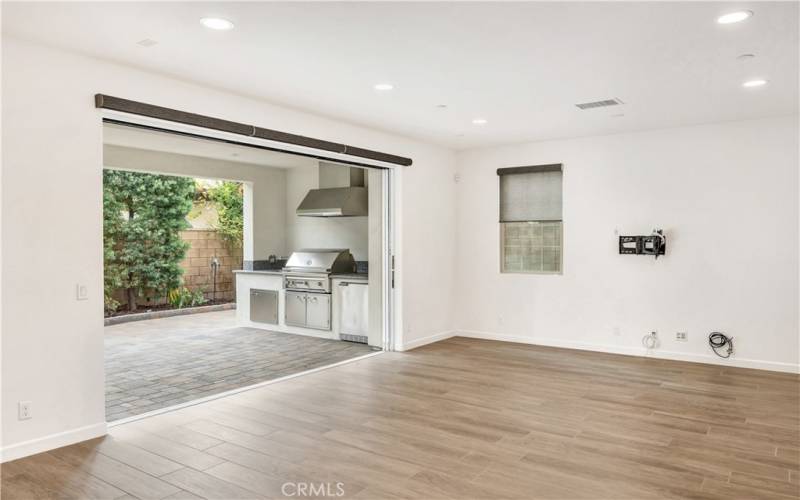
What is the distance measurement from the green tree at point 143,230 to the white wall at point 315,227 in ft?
6.53

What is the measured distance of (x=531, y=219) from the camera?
7137 mm

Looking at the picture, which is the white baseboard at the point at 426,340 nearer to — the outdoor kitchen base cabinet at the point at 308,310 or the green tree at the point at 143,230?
the outdoor kitchen base cabinet at the point at 308,310

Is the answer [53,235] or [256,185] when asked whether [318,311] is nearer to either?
[256,185]

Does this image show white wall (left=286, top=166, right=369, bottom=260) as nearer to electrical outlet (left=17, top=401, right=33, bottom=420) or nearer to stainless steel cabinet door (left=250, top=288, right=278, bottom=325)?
stainless steel cabinet door (left=250, top=288, right=278, bottom=325)

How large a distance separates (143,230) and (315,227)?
294cm

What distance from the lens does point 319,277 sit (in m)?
7.61

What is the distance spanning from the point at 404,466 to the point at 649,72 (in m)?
3.25

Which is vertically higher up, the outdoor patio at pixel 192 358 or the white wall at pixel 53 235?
the white wall at pixel 53 235

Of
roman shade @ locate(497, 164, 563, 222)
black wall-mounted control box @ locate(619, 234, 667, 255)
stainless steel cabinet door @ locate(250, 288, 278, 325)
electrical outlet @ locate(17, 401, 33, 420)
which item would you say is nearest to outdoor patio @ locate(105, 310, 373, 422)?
stainless steel cabinet door @ locate(250, 288, 278, 325)

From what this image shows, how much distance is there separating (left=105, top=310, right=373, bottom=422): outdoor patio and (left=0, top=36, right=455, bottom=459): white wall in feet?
2.43

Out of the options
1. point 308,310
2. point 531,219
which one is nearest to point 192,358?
point 308,310

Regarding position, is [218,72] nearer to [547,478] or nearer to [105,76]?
[105,76]

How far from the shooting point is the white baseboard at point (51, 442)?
335cm

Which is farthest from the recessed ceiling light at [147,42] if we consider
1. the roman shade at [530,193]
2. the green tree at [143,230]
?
the green tree at [143,230]
